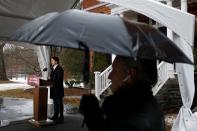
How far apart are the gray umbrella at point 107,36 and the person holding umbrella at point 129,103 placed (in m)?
0.09

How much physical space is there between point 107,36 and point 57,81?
7.80 m

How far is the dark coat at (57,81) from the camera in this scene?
413 inches

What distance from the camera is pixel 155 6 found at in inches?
253

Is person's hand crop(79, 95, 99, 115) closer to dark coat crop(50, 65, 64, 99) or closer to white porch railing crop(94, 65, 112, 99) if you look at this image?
dark coat crop(50, 65, 64, 99)

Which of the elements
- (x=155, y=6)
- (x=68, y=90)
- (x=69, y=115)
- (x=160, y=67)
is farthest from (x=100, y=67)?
(x=155, y=6)

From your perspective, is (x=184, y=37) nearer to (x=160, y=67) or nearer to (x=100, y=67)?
(x=160, y=67)

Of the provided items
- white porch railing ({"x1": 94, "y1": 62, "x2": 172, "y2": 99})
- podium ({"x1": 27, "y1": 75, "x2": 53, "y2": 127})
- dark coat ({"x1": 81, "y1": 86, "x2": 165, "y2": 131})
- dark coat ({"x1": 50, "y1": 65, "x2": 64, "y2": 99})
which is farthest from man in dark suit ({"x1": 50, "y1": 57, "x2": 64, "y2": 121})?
dark coat ({"x1": 81, "y1": 86, "x2": 165, "y2": 131})

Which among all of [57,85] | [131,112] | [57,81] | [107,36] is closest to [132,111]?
[131,112]

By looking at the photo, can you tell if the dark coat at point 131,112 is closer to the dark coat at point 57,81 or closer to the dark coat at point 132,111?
the dark coat at point 132,111

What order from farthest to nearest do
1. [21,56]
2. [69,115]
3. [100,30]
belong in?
[21,56], [69,115], [100,30]

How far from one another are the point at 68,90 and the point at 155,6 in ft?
57.0

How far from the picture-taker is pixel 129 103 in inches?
98.6

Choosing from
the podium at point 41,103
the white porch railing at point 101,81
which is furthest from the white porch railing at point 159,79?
the podium at point 41,103

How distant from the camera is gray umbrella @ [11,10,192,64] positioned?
2.78 meters
